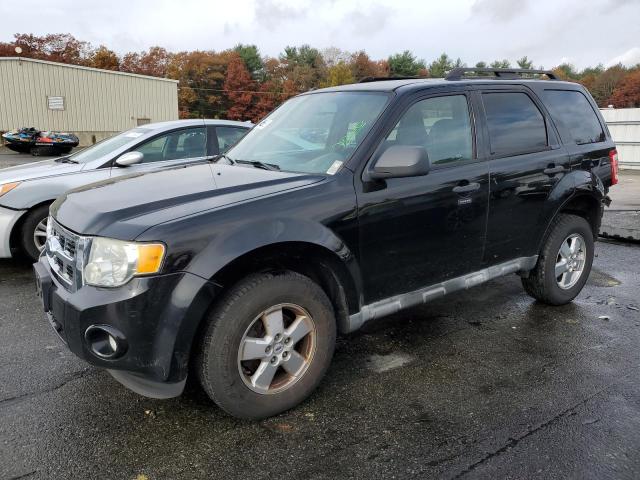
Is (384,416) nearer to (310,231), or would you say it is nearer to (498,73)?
(310,231)

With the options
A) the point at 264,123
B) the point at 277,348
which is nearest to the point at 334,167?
the point at 277,348

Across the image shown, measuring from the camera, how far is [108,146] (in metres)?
6.27

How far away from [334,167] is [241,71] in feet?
231

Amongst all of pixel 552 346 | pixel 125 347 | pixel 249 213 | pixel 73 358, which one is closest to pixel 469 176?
pixel 552 346

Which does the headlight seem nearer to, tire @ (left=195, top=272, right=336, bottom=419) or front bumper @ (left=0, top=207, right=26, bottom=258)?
front bumper @ (left=0, top=207, right=26, bottom=258)

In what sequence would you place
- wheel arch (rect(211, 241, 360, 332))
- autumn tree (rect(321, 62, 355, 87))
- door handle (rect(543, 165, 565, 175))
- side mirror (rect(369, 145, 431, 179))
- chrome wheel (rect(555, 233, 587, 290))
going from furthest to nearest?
autumn tree (rect(321, 62, 355, 87))
chrome wheel (rect(555, 233, 587, 290))
door handle (rect(543, 165, 565, 175))
side mirror (rect(369, 145, 431, 179))
wheel arch (rect(211, 241, 360, 332))

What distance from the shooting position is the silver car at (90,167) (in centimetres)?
541

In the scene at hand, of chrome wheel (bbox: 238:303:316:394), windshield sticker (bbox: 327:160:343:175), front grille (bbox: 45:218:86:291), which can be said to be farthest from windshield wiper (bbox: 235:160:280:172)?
front grille (bbox: 45:218:86:291)

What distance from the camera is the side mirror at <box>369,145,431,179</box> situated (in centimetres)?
300

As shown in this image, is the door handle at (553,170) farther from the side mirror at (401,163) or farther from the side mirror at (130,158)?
the side mirror at (130,158)

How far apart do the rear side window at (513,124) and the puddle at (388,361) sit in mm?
1610

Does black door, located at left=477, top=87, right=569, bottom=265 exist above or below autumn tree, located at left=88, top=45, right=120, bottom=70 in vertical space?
below

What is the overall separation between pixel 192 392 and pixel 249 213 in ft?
4.12

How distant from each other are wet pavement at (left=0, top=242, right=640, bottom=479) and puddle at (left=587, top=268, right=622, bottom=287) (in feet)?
4.08
